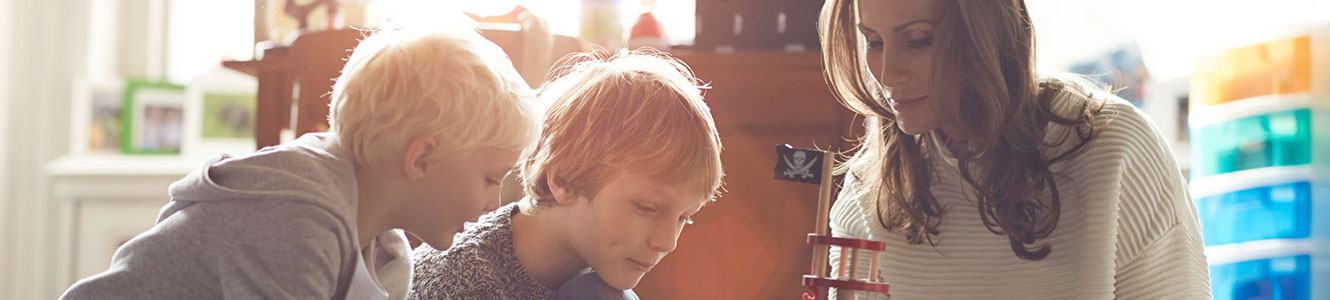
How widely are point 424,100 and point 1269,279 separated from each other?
1.42 metres

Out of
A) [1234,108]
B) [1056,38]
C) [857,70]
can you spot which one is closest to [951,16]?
[857,70]

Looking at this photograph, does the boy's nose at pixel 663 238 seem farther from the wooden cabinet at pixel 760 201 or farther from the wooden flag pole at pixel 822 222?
the wooden cabinet at pixel 760 201

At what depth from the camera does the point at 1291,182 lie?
1777 millimetres

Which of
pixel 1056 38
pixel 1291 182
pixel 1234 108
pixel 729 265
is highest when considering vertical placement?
pixel 1056 38

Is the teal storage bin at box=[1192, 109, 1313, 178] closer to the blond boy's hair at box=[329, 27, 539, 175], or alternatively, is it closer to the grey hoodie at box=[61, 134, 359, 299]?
the blond boy's hair at box=[329, 27, 539, 175]

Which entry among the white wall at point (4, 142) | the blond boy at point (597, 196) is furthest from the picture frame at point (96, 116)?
the blond boy at point (597, 196)

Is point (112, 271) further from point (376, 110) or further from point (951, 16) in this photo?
point (951, 16)

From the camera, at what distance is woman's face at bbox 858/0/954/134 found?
1120mm

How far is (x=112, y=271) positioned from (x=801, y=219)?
93 centimetres

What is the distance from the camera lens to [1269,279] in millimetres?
1778

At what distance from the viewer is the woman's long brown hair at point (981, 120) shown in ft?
3.63

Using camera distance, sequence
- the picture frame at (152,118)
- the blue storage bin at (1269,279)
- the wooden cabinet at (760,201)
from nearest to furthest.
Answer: the wooden cabinet at (760,201)
the blue storage bin at (1269,279)
the picture frame at (152,118)

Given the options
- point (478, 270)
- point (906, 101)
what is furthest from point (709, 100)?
point (478, 270)

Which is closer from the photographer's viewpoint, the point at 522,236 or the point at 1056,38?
the point at 522,236
